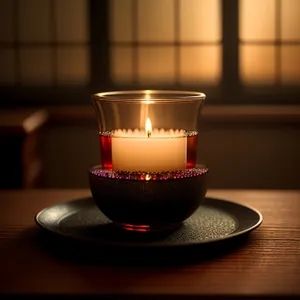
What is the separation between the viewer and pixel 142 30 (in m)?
2.94

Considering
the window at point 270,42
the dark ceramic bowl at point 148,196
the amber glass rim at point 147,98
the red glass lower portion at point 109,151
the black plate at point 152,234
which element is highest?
the window at point 270,42

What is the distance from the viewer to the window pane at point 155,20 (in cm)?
288

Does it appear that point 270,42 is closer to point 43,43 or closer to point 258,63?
point 258,63

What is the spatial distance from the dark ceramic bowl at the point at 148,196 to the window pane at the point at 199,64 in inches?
82.7

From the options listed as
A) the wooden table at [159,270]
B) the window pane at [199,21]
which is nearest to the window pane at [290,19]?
the window pane at [199,21]

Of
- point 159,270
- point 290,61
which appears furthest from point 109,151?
point 290,61

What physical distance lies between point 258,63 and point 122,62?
24.7 inches

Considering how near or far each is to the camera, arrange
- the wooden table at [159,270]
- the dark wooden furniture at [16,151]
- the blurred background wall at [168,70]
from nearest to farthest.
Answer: the wooden table at [159,270] < the dark wooden furniture at [16,151] < the blurred background wall at [168,70]

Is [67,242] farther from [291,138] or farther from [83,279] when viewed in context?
[291,138]

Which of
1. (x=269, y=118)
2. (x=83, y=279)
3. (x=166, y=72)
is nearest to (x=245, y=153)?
(x=269, y=118)

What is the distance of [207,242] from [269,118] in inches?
80.8

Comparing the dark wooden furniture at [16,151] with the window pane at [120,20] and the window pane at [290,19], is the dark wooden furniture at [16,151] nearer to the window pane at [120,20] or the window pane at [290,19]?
the window pane at [120,20]

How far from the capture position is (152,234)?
2.57 feet

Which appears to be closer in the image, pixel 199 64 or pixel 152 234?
pixel 152 234
